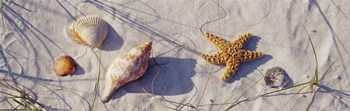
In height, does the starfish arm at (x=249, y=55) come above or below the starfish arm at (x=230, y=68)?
above

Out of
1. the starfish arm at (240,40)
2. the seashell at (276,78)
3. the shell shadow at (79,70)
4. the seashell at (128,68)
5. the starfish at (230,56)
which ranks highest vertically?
the starfish arm at (240,40)

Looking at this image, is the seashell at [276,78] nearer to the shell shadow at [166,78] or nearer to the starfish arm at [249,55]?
the starfish arm at [249,55]

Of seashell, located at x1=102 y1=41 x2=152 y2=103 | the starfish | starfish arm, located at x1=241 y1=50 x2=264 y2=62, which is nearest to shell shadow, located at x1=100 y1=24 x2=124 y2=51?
seashell, located at x1=102 y1=41 x2=152 y2=103

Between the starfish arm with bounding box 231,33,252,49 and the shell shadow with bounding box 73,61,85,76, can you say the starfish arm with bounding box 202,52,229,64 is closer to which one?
the starfish arm with bounding box 231,33,252,49

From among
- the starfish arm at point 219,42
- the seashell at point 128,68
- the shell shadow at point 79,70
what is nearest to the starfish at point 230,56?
the starfish arm at point 219,42

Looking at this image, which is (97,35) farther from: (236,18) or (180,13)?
(236,18)

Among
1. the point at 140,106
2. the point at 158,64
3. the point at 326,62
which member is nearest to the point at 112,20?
the point at 158,64
